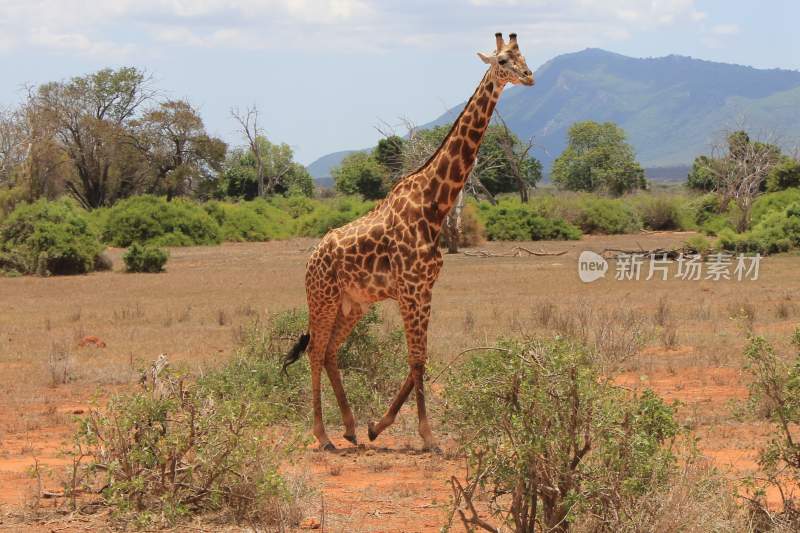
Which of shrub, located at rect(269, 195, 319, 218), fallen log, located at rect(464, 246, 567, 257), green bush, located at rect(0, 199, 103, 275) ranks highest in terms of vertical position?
shrub, located at rect(269, 195, 319, 218)

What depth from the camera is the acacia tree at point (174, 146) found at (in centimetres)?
6097

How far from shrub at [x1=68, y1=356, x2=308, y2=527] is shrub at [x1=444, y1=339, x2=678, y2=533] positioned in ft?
4.62

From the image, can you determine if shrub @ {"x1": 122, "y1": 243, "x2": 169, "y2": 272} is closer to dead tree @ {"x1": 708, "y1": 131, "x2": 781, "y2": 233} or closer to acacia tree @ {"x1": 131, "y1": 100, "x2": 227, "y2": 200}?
dead tree @ {"x1": 708, "y1": 131, "x2": 781, "y2": 233}

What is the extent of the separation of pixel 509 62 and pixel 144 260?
2168 cm

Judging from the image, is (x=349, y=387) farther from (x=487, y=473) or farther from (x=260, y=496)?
(x=487, y=473)

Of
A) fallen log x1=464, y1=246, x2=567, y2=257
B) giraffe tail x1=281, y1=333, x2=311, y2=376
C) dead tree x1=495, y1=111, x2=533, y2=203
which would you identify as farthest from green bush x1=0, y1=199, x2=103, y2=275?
giraffe tail x1=281, y1=333, x2=311, y2=376

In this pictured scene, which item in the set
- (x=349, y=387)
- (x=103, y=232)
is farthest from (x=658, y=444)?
(x=103, y=232)

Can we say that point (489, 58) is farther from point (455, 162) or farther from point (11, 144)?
point (11, 144)

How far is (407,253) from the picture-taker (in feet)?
27.1

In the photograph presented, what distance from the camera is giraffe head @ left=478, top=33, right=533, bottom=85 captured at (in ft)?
25.8

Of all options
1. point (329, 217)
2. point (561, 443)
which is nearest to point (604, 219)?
point (329, 217)

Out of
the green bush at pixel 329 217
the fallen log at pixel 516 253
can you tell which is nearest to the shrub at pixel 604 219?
the green bush at pixel 329 217

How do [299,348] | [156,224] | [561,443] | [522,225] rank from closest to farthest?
[561,443]
[299,348]
[156,224]
[522,225]

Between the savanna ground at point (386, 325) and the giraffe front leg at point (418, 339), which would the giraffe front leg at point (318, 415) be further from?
the giraffe front leg at point (418, 339)
